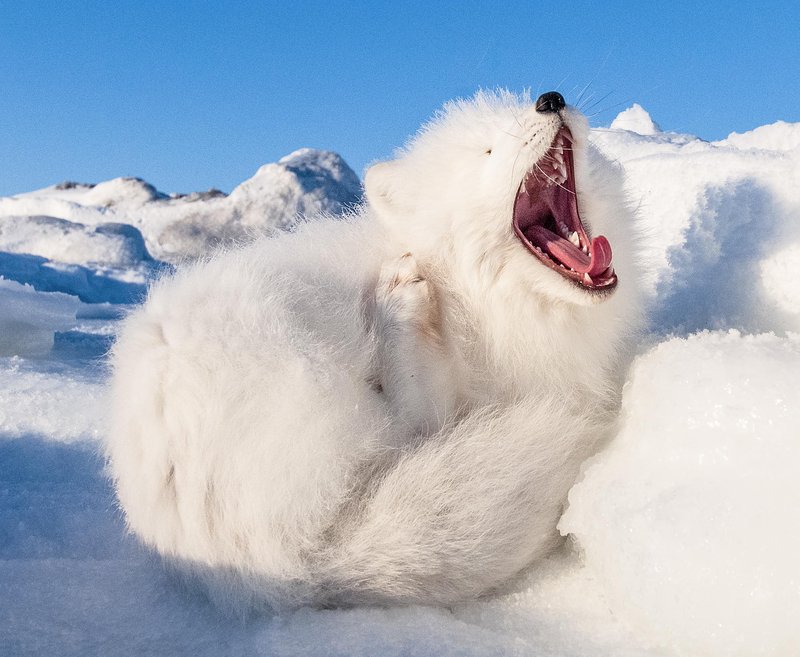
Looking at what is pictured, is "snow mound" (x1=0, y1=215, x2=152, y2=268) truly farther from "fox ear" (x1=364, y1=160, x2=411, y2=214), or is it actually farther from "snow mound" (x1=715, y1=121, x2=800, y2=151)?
"fox ear" (x1=364, y1=160, x2=411, y2=214)

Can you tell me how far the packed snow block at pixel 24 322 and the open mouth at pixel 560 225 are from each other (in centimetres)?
440

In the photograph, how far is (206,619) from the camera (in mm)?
1683

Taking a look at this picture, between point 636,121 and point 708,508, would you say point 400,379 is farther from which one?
point 636,121

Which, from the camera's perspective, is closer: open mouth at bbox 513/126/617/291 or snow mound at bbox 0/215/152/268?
open mouth at bbox 513/126/617/291

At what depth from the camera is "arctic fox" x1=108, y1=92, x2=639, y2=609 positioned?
162cm

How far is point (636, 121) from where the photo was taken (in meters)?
5.76

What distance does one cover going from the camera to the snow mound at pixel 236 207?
11.8 m

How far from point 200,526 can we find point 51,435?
1557 millimetres

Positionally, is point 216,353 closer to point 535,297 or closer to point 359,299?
point 359,299

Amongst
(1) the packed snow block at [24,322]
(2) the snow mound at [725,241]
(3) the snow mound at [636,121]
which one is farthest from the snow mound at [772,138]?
(1) the packed snow block at [24,322]

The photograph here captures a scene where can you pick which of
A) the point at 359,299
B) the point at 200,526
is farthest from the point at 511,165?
the point at 200,526

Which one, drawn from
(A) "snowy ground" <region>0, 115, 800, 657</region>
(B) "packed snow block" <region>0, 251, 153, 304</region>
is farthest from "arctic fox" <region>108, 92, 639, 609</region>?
(B) "packed snow block" <region>0, 251, 153, 304</region>

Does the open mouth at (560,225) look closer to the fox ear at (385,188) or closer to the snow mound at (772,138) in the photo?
the fox ear at (385,188)

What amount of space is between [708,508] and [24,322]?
5.19 meters
